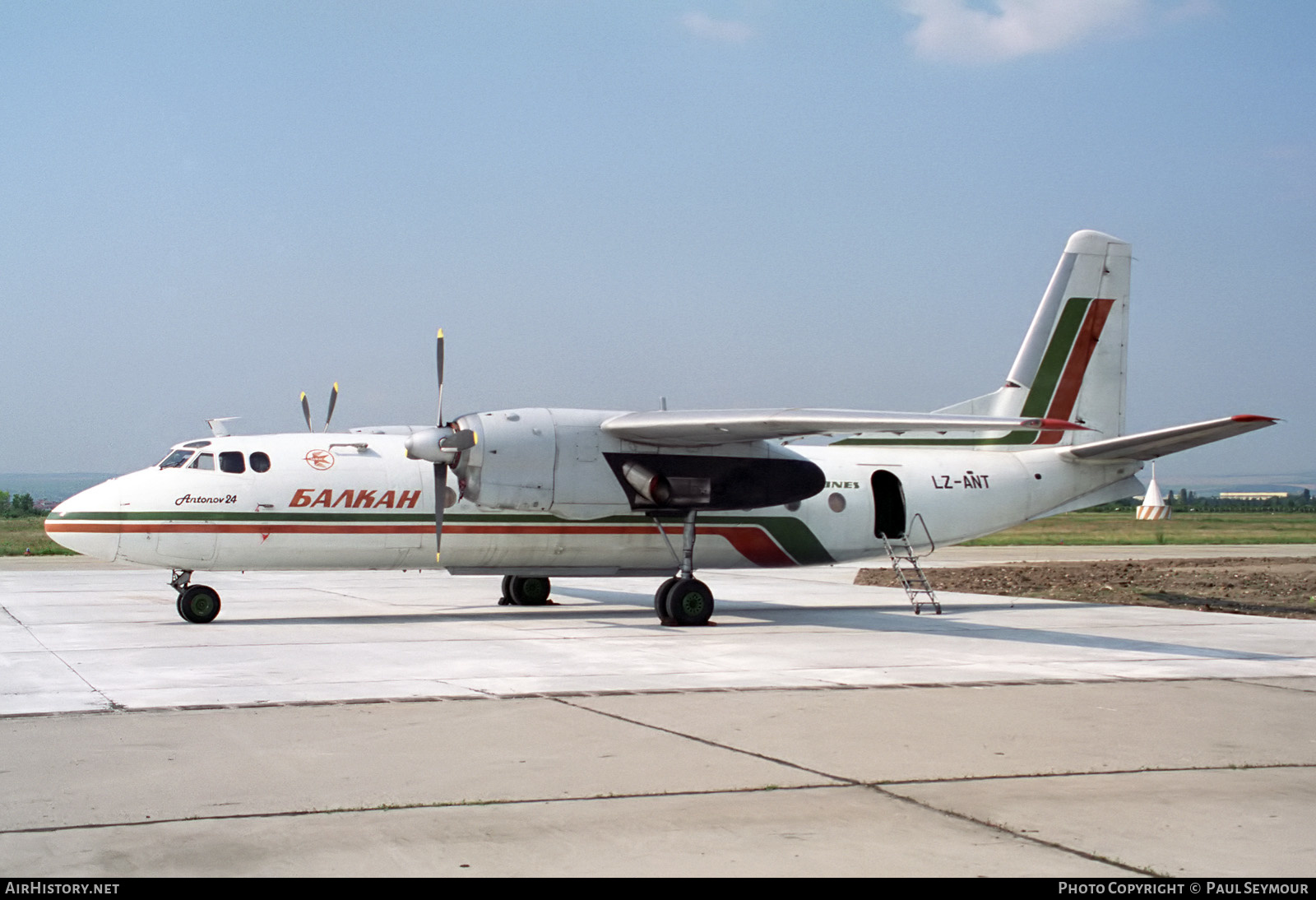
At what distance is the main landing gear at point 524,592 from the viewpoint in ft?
71.2

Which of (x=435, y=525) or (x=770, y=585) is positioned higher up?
(x=435, y=525)

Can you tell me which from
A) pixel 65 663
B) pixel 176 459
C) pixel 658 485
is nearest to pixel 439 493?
pixel 658 485

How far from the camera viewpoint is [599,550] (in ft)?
64.3

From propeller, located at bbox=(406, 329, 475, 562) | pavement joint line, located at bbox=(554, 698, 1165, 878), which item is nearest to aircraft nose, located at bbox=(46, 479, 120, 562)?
propeller, located at bbox=(406, 329, 475, 562)

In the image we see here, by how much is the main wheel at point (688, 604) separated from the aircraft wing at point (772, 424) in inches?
83.8

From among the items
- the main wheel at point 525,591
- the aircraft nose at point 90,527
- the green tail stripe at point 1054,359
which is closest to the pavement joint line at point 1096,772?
the aircraft nose at point 90,527

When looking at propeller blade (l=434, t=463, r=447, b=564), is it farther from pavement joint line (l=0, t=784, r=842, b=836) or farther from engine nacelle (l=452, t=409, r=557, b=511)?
pavement joint line (l=0, t=784, r=842, b=836)

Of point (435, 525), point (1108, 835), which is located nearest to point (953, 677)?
point (1108, 835)

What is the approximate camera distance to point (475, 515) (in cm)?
1894

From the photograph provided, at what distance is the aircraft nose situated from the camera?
682 inches

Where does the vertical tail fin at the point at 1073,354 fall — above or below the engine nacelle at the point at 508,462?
above

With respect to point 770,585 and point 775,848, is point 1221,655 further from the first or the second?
point 770,585

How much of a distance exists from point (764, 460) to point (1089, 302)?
24.2 ft

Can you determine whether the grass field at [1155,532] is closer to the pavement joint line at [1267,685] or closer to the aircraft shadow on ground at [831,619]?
the aircraft shadow on ground at [831,619]
